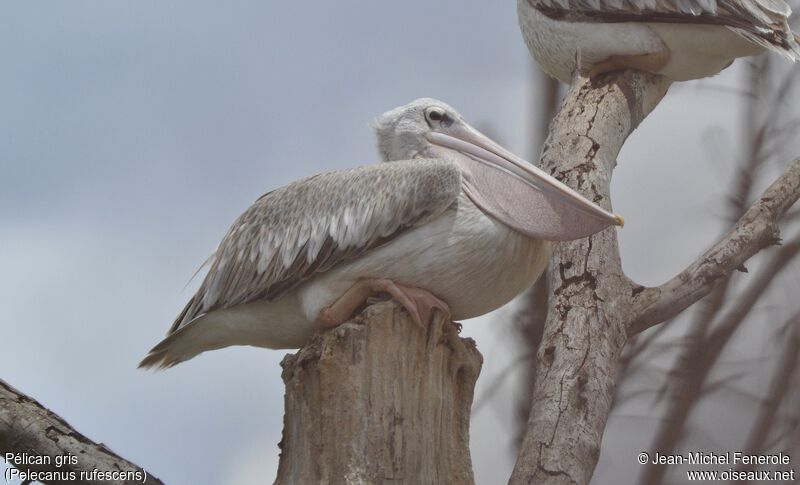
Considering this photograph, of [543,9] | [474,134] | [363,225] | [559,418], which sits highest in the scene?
[543,9]

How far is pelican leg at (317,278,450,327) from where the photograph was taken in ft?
11.7

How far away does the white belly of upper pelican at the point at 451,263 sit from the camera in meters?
3.63

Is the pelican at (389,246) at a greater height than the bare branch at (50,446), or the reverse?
the pelican at (389,246)

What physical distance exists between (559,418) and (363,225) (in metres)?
1.01

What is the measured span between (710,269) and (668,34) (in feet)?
4.74

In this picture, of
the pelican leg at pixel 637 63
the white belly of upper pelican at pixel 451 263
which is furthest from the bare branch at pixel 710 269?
the pelican leg at pixel 637 63

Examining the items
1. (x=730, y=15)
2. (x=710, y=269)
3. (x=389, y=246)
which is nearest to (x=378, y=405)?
(x=389, y=246)

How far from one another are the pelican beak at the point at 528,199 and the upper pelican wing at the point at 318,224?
109 millimetres

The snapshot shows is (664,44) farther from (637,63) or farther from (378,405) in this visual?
(378,405)

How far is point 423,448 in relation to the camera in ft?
11.1

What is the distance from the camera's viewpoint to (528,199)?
3.76 metres

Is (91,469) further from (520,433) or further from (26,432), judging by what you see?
(520,433)

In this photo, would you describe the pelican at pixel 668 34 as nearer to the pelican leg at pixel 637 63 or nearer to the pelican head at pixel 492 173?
the pelican leg at pixel 637 63

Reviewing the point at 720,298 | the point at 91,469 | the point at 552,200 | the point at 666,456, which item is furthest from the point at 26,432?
the point at 720,298
